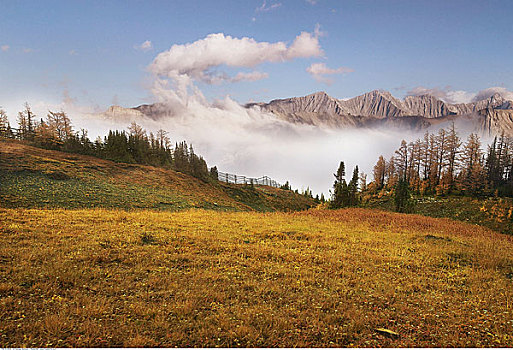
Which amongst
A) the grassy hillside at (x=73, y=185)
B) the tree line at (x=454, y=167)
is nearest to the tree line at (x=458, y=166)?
the tree line at (x=454, y=167)

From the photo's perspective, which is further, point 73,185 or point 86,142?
point 86,142

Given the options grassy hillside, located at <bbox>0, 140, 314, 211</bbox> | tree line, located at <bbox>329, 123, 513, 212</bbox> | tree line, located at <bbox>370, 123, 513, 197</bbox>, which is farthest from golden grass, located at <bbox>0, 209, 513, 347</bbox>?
tree line, located at <bbox>370, 123, 513, 197</bbox>

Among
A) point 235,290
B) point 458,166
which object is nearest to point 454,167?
point 458,166

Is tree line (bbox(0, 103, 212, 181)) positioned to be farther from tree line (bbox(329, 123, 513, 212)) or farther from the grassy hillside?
tree line (bbox(329, 123, 513, 212))

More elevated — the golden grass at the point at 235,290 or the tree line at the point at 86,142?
the tree line at the point at 86,142

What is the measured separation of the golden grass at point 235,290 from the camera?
715 centimetres

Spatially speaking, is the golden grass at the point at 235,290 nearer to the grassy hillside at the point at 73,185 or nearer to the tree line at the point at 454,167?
the grassy hillside at the point at 73,185

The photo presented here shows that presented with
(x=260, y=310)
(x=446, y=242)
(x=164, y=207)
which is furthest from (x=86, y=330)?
(x=164, y=207)

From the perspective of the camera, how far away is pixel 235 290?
990 cm

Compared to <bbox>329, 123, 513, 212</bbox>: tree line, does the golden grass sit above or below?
below

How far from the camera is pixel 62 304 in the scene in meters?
8.12

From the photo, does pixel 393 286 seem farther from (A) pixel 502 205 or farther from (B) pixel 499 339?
(A) pixel 502 205

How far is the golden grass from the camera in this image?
7.15m

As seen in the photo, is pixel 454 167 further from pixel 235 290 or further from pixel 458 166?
pixel 235 290
